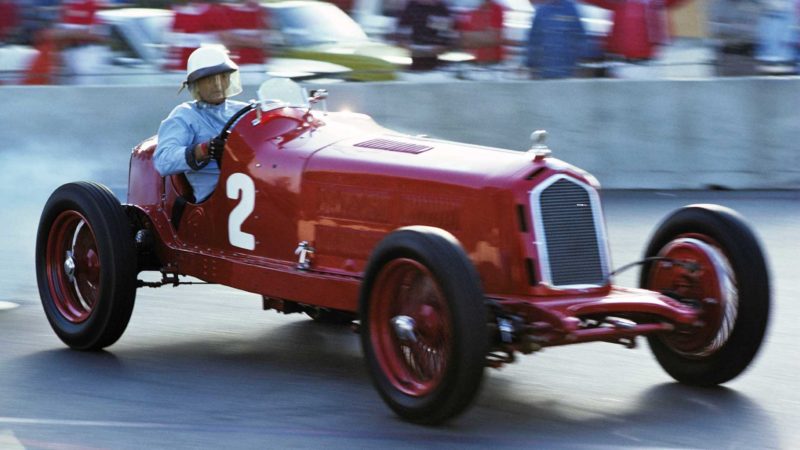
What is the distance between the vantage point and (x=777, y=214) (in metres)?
11.1

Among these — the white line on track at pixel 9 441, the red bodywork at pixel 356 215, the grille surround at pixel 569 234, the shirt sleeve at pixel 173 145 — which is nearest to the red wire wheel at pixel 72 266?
the red bodywork at pixel 356 215

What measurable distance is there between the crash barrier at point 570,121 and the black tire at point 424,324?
7208 millimetres

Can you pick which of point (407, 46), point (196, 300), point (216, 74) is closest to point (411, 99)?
point (407, 46)

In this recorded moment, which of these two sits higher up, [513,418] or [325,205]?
[325,205]

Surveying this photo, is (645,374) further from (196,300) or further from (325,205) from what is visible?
(196,300)

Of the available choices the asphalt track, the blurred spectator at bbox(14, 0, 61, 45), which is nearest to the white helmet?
the asphalt track

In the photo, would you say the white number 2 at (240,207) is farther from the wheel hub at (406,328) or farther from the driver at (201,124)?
the wheel hub at (406,328)

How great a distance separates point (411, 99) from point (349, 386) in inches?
268

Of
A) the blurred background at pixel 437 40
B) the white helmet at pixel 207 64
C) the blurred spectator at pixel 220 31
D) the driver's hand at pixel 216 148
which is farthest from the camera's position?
the blurred spectator at pixel 220 31

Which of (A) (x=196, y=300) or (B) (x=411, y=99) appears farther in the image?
(B) (x=411, y=99)

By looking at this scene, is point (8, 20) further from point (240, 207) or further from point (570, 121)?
point (240, 207)

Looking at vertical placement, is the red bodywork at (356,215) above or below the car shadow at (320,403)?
above

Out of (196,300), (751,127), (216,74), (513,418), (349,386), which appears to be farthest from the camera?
(751,127)

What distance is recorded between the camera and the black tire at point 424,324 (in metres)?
4.98
